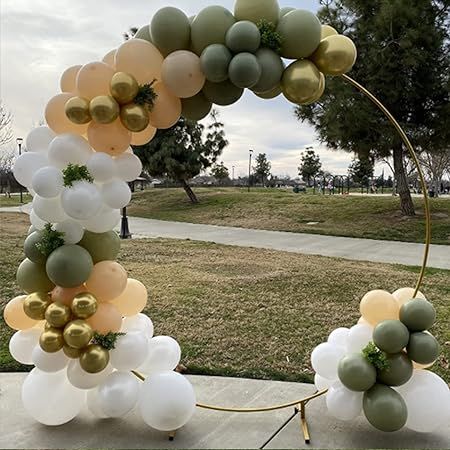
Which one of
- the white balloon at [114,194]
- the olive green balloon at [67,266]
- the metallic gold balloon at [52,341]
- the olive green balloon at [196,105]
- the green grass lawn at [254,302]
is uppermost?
the olive green balloon at [196,105]

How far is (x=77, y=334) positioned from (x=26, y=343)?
0.65m

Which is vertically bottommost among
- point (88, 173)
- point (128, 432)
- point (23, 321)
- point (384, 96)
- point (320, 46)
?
point (128, 432)

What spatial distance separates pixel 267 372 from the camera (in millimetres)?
4512

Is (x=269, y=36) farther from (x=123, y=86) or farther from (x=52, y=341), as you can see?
(x=52, y=341)

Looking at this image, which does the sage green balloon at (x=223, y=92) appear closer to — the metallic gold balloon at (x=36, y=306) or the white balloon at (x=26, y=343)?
the metallic gold balloon at (x=36, y=306)

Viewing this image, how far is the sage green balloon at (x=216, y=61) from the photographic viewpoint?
2996 millimetres

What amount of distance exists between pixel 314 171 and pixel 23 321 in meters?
58.4

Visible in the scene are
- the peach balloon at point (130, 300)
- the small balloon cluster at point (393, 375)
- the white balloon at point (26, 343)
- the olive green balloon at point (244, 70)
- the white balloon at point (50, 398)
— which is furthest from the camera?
the peach balloon at point (130, 300)

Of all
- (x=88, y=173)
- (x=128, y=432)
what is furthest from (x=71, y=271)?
(x=128, y=432)

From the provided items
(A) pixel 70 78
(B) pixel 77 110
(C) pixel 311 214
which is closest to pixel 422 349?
(B) pixel 77 110

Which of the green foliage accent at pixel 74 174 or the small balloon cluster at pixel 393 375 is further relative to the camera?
the small balloon cluster at pixel 393 375

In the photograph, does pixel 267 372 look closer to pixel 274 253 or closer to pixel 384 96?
pixel 274 253

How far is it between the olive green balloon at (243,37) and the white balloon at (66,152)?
1.14 metres

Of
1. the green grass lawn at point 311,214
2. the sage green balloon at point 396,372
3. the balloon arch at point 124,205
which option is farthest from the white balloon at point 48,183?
the green grass lawn at point 311,214
